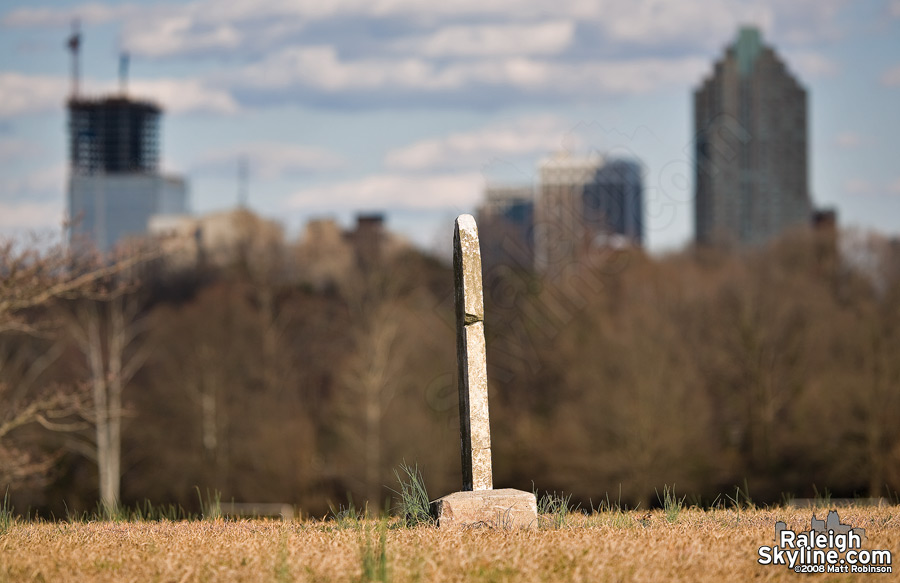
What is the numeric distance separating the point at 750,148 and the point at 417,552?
398ft

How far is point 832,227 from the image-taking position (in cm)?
7238

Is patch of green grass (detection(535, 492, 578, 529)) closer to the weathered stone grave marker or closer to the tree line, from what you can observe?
the weathered stone grave marker

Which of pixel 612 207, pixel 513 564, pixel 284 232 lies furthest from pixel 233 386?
pixel 513 564

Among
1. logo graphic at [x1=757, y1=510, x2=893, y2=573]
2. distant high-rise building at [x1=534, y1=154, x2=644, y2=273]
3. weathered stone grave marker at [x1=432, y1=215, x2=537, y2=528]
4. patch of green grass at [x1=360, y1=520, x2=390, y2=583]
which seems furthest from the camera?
distant high-rise building at [x1=534, y1=154, x2=644, y2=273]

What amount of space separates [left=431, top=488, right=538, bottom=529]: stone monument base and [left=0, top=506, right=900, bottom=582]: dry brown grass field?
0.15 meters

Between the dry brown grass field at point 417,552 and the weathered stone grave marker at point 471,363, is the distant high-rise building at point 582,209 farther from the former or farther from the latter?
the dry brown grass field at point 417,552

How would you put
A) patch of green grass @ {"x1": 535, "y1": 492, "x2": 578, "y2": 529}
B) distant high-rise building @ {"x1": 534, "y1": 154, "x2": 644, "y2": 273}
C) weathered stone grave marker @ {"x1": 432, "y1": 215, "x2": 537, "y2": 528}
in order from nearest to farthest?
1. patch of green grass @ {"x1": 535, "y1": 492, "x2": 578, "y2": 529}
2. weathered stone grave marker @ {"x1": 432, "y1": 215, "x2": 537, "y2": 528}
3. distant high-rise building @ {"x1": 534, "y1": 154, "x2": 644, "y2": 273}

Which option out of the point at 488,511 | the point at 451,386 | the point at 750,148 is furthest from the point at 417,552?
the point at 750,148

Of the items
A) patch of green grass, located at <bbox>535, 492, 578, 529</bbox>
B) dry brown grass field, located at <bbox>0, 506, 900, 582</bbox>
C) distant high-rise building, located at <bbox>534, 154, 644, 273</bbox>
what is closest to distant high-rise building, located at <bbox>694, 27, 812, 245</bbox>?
distant high-rise building, located at <bbox>534, 154, 644, 273</bbox>

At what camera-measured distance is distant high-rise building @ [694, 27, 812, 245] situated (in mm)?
104375

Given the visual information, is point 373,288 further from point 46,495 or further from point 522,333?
point 46,495

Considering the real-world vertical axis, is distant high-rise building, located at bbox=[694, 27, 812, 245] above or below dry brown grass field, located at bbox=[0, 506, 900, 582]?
above

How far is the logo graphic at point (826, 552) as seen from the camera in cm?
688

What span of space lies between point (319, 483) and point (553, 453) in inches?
437
